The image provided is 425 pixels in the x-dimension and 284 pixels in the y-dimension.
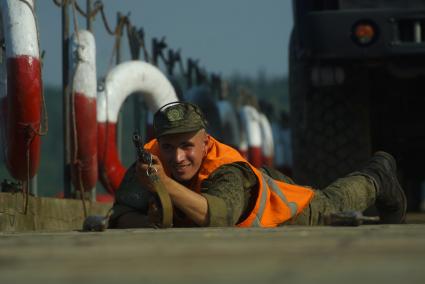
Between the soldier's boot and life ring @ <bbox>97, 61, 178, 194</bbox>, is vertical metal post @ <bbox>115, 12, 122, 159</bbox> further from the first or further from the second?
the soldier's boot

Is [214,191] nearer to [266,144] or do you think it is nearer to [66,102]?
[66,102]

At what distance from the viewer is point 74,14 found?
28.0 ft

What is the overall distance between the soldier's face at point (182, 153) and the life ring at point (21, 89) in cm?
173

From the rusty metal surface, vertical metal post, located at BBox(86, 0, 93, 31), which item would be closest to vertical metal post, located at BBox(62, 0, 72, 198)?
vertical metal post, located at BBox(86, 0, 93, 31)

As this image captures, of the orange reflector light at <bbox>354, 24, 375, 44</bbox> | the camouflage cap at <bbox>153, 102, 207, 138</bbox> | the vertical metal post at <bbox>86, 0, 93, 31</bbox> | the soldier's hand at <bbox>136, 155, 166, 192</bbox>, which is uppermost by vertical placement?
the vertical metal post at <bbox>86, 0, 93, 31</bbox>

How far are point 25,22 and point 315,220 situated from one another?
197 centimetres

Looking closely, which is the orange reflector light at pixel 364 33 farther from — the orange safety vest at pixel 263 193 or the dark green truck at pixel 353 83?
the orange safety vest at pixel 263 193

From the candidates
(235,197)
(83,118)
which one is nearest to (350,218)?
(235,197)

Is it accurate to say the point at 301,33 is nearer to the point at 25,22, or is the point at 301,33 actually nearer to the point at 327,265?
the point at 25,22

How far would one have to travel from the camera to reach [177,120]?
5035mm

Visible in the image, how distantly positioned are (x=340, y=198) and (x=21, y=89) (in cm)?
172

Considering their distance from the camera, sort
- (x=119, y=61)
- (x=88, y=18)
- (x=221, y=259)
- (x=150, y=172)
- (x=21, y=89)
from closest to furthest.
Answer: (x=221, y=259)
(x=150, y=172)
(x=21, y=89)
(x=88, y=18)
(x=119, y=61)

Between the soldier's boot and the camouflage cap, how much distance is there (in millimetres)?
1617

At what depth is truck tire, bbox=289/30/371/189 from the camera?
7309 millimetres
